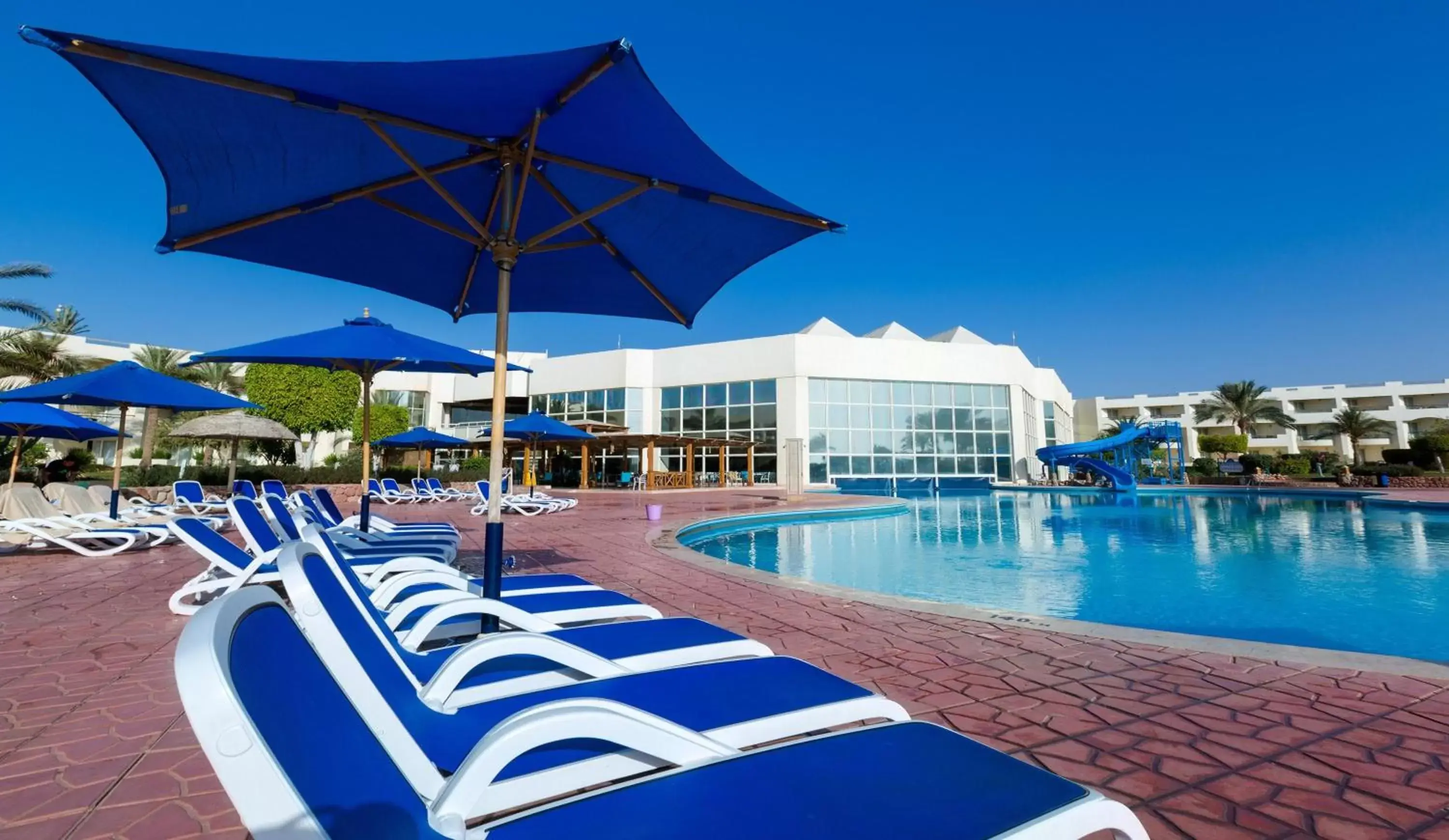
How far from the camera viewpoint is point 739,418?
28188 mm

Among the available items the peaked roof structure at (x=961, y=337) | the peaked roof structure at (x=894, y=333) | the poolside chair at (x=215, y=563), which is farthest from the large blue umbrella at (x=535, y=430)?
the peaked roof structure at (x=961, y=337)

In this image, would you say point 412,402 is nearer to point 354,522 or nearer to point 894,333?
point 894,333

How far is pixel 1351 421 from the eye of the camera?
133ft

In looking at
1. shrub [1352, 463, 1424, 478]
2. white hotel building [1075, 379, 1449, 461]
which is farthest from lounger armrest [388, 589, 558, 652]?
white hotel building [1075, 379, 1449, 461]

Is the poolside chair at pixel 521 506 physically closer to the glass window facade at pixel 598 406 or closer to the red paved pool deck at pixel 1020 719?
the red paved pool deck at pixel 1020 719

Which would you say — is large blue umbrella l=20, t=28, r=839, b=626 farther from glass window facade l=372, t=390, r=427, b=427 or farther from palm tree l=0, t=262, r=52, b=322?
glass window facade l=372, t=390, r=427, b=427

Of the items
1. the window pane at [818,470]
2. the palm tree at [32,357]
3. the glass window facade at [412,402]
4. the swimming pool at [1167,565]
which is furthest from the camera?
the glass window facade at [412,402]

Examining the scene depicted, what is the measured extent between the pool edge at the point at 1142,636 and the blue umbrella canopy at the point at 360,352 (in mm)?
2879

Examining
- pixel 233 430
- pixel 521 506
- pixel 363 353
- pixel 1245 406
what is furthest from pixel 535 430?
pixel 1245 406

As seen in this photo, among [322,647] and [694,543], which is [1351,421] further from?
[322,647]

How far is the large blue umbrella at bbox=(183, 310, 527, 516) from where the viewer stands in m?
4.51

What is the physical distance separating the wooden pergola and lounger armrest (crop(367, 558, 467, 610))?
60.3 ft

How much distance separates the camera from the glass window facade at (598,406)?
1176 inches

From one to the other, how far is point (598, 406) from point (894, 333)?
15273mm
